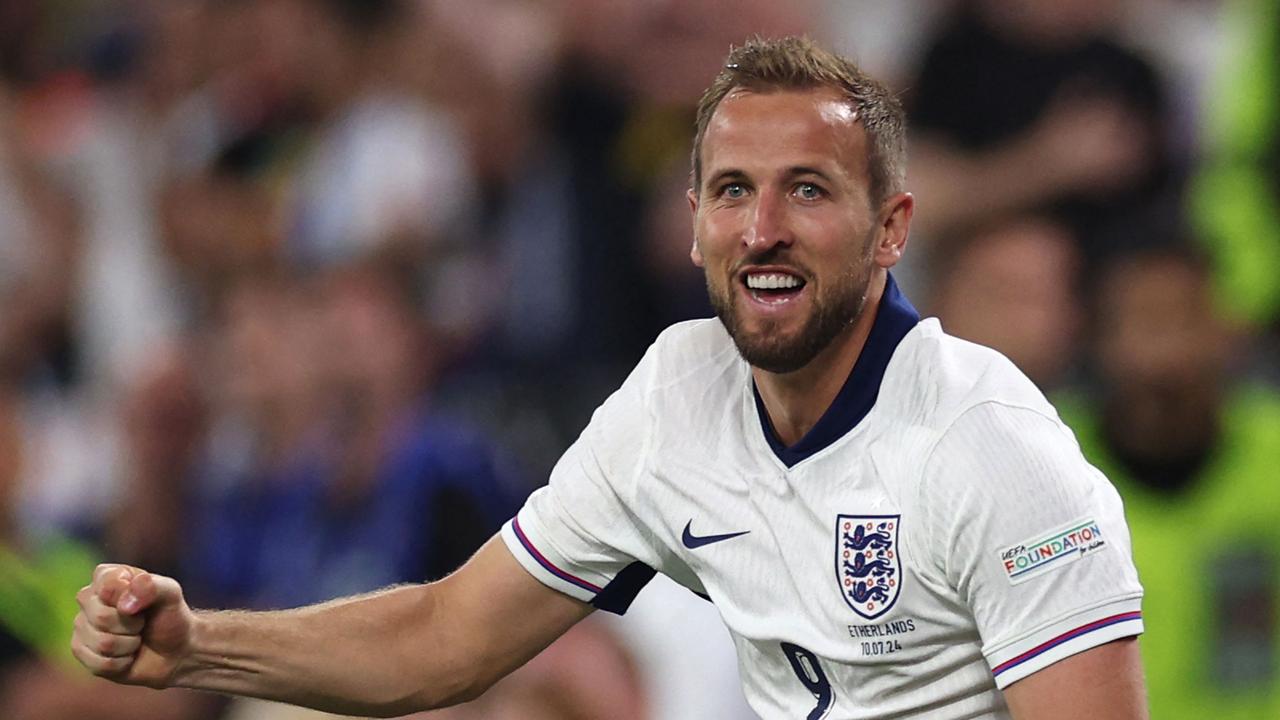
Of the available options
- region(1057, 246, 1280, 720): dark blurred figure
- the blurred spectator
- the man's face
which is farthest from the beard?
the blurred spectator

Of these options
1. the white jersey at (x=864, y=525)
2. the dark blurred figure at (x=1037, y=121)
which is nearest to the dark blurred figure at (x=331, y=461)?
the dark blurred figure at (x=1037, y=121)

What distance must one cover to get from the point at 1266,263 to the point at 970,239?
0.92 metres

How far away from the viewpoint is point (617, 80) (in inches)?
265

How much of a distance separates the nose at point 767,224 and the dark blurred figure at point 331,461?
Answer: 9.60ft

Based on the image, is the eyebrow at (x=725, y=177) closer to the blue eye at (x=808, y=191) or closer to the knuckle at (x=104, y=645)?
the blue eye at (x=808, y=191)

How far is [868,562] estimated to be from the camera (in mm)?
3066

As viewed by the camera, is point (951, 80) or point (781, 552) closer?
point (781, 552)

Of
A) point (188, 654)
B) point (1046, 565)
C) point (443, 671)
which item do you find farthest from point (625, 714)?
point (1046, 565)

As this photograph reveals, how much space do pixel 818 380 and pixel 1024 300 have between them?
2.61 metres

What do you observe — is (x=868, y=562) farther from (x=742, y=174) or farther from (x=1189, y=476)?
(x=1189, y=476)

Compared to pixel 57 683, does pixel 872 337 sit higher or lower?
higher

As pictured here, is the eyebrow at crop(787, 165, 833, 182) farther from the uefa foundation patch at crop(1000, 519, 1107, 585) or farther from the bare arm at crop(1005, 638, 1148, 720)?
the bare arm at crop(1005, 638, 1148, 720)

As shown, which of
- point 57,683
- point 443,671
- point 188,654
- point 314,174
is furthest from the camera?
point 314,174

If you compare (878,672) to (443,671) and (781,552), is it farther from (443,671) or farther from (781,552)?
(443,671)
